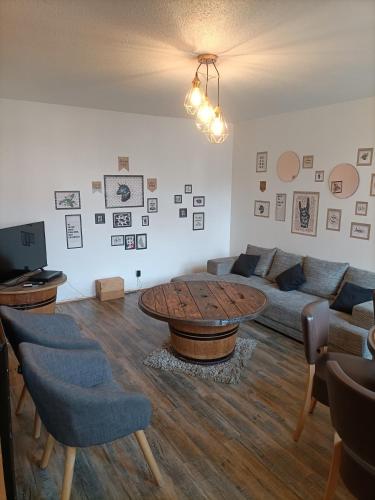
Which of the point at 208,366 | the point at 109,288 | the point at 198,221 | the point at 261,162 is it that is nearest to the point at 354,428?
the point at 208,366

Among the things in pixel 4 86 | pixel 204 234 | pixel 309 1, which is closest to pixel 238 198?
pixel 204 234

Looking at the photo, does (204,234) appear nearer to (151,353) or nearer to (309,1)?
(151,353)

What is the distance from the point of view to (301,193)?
16.6 feet

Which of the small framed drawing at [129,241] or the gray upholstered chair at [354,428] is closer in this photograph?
the gray upholstered chair at [354,428]

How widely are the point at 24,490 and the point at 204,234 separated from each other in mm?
4687

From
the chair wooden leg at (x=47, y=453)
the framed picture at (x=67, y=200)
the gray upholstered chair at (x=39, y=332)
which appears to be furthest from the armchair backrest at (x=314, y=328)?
the framed picture at (x=67, y=200)

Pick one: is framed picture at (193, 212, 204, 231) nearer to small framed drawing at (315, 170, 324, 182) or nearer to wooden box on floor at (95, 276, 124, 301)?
wooden box on floor at (95, 276, 124, 301)

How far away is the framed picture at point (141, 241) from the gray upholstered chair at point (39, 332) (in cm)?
278

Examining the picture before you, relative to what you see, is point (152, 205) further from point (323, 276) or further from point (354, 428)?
point (354, 428)

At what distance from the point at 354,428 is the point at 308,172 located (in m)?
4.07

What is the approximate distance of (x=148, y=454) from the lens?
6.60 feet

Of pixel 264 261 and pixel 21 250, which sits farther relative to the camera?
pixel 264 261

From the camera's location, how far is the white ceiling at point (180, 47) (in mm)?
2055

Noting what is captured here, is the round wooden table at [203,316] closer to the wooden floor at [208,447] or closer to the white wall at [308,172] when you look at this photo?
the wooden floor at [208,447]
